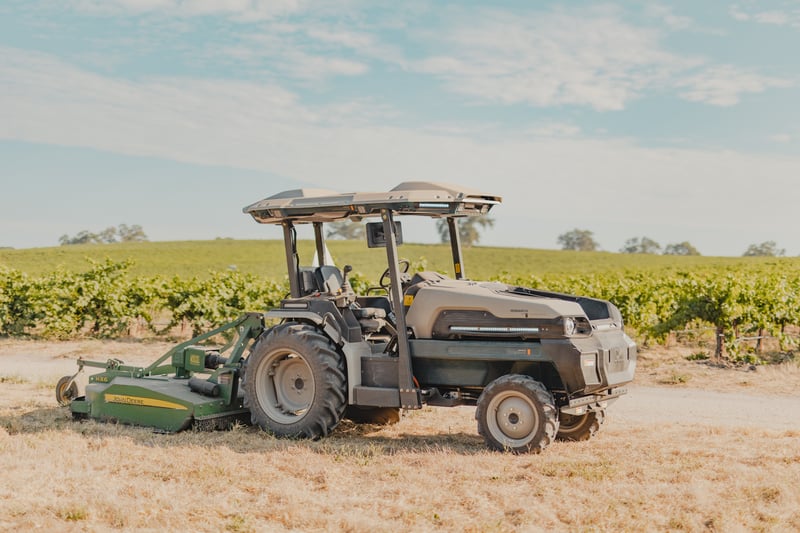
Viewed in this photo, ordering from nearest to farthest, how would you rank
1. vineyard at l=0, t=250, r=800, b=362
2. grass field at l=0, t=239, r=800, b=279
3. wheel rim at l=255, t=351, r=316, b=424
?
wheel rim at l=255, t=351, r=316, b=424
vineyard at l=0, t=250, r=800, b=362
grass field at l=0, t=239, r=800, b=279

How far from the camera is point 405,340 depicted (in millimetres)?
8148

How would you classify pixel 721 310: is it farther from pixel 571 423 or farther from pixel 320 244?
pixel 320 244

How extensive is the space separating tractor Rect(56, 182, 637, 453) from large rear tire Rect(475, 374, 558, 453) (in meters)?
0.01

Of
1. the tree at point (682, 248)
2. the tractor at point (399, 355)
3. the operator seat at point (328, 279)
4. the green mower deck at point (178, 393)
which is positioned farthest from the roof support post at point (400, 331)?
the tree at point (682, 248)

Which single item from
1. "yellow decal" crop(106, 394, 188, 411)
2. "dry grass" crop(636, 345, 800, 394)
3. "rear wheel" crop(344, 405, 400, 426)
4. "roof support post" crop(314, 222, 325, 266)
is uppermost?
"roof support post" crop(314, 222, 325, 266)

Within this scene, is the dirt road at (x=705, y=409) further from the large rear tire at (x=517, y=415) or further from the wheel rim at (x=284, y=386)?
the wheel rim at (x=284, y=386)

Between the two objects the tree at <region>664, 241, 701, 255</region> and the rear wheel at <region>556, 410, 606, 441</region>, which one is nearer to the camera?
the rear wheel at <region>556, 410, 606, 441</region>

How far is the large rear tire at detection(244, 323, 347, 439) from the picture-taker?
836cm

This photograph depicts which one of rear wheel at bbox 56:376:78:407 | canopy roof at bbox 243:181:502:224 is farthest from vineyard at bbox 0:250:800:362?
canopy roof at bbox 243:181:502:224

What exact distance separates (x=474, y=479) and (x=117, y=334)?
16553 mm

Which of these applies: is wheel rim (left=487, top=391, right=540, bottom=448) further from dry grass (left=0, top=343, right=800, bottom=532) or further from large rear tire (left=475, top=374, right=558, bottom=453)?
dry grass (left=0, top=343, right=800, bottom=532)

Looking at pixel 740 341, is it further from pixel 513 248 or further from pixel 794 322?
pixel 513 248

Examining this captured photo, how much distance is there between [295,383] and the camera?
891 cm

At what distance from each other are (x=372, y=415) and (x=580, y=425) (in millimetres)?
2321
